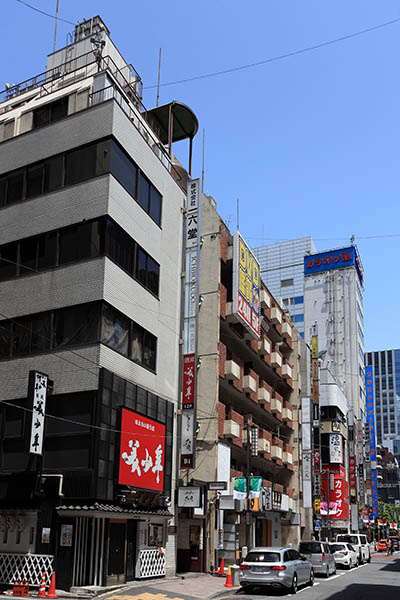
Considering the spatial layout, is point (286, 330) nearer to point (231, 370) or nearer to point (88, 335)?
point (231, 370)

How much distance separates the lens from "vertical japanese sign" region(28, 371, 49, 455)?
25469mm

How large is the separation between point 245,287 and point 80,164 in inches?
671

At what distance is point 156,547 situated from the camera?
30.2 metres

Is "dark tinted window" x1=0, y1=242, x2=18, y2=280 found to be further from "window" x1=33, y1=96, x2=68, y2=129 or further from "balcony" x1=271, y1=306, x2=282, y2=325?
"balcony" x1=271, y1=306, x2=282, y2=325

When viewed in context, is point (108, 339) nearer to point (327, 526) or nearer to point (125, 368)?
point (125, 368)

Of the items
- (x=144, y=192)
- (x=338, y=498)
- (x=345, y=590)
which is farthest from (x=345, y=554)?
A: (x=338, y=498)

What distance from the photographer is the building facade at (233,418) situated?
119ft

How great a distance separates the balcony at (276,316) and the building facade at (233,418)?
0.08 m

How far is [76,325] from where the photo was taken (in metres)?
28.1

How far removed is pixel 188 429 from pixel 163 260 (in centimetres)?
870

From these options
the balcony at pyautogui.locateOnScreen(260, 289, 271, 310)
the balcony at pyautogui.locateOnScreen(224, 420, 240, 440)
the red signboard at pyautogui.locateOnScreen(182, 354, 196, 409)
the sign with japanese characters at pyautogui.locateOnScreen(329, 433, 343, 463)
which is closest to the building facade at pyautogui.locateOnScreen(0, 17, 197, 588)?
the red signboard at pyautogui.locateOnScreen(182, 354, 196, 409)

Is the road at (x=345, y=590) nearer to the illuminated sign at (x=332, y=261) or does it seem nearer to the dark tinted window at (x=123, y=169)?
the dark tinted window at (x=123, y=169)

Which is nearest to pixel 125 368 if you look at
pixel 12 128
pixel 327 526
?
pixel 12 128

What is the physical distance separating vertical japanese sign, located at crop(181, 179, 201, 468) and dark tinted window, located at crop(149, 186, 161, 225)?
3.05 meters
